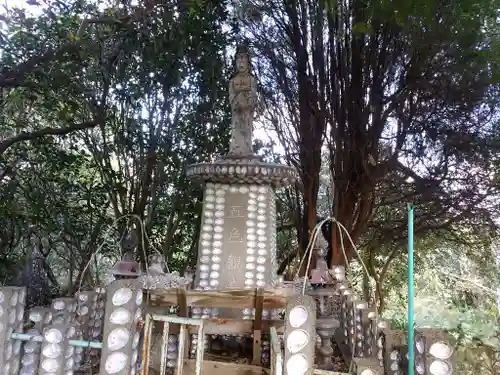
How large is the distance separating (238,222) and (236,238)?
205 mm

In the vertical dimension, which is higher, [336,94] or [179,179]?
[336,94]

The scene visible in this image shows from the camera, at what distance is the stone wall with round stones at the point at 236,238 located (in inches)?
215

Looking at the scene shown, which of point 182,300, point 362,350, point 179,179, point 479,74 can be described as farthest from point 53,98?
point 479,74

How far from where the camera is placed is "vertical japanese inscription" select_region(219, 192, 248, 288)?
5.44m

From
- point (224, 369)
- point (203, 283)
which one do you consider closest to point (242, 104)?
point (203, 283)

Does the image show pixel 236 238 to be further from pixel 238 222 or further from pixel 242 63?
pixel 242 63

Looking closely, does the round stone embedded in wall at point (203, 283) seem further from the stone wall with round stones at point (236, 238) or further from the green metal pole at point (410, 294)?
the green metal pole at point (410, 294)

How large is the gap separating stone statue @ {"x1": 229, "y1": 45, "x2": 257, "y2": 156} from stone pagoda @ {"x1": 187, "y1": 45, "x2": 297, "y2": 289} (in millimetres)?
273

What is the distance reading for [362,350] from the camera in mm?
4273

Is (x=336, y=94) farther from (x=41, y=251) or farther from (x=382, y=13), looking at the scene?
(x=41, y=251)

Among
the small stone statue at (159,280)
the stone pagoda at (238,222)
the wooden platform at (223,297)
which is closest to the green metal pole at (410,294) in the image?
the wooden platform at (223,297)

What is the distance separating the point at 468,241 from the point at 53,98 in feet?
31.0

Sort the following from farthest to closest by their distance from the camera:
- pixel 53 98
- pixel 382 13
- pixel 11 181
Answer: pixel 11 181 < pixel 53 98 < pixel 382 13

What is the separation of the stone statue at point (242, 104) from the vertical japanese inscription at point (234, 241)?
0.77 meters
